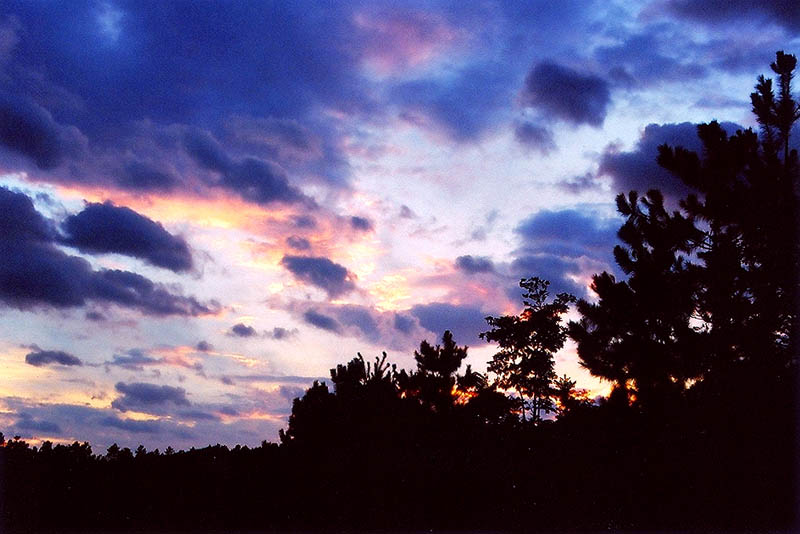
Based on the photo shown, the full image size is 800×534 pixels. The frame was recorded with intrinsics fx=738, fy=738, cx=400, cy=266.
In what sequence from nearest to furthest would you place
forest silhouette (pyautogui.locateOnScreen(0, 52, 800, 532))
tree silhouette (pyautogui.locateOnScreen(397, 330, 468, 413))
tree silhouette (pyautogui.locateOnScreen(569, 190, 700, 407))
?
forest silhouette (pyautogui.locateOnScreen(0, 52, 800, 532))
tree silhouette (pyautogui.locateOnScreen(569, 190, 700, 407))
tree silhouette (pyautogui.locateOnScreen(397, 330, 468, 413))

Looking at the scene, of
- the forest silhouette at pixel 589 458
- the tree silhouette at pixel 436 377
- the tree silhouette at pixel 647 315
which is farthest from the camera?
the tree silhouette at pixel 436 377

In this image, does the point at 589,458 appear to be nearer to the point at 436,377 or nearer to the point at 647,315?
the point at 647,315

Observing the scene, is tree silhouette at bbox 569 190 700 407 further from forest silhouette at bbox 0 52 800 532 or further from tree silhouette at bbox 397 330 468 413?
tree silhouette at bbox 397 330 468 413

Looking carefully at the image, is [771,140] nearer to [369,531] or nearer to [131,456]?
[369,531]

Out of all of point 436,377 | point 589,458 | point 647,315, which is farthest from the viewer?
point 436,377

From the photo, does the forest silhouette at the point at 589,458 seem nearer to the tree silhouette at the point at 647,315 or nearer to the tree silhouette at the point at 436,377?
the tree silhouette at the point at 647,315

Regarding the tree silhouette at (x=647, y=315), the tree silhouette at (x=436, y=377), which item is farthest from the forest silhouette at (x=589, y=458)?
the tree silhouette at (x=436, y=377)

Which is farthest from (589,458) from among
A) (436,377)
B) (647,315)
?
(436,377)

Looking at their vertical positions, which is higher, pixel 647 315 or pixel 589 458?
pixel 647 315

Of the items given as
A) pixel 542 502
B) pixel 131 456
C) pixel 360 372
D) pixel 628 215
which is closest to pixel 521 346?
pixel 628 215

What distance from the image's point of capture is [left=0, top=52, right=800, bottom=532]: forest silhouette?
15.0 m

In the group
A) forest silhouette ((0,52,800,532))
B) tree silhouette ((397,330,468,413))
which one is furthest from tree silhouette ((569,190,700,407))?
tree silhouette ((397,330,468,413))

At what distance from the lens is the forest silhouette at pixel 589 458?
1504 centimetres

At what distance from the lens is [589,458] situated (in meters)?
16.8
